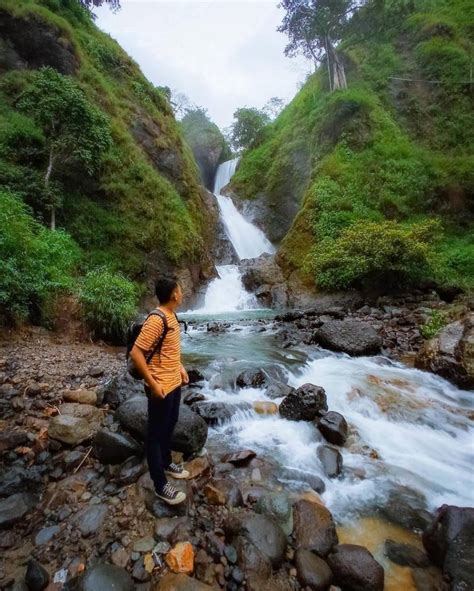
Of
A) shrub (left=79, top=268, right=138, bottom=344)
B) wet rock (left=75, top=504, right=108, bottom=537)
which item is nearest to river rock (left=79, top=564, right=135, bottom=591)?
wet rock (left=75, top=504, right=108, bottom=537)

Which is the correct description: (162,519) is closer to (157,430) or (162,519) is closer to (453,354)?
(157,430)

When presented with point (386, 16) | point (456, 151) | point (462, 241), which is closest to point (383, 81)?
point (386, 16)

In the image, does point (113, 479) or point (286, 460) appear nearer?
point (113, 479)

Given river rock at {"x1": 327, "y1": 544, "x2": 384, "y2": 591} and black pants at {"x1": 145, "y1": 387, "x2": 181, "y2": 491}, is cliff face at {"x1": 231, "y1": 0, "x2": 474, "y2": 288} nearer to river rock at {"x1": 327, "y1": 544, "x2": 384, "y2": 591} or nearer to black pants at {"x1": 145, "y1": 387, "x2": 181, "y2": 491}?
river rock at {"x1": 327, "y1": 544, "x2": 384, "y2": 591}

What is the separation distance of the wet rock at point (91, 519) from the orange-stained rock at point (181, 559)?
732mm

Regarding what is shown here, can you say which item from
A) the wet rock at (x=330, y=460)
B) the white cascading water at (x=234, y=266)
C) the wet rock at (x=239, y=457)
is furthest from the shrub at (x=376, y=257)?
the wet rock at (x=239, y=457)

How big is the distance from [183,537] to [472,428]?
4.88 meters

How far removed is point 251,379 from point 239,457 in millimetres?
2335

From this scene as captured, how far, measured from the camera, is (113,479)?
3.44 meters

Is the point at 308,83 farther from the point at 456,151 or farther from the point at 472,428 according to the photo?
the point at 472,428

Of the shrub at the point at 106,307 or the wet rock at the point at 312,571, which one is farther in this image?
the shrub at the point at 106,307

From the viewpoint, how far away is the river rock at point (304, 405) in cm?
513

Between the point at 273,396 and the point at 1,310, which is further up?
the point at 1,310

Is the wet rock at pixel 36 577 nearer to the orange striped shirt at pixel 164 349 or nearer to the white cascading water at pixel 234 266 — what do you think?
the orange striped shirt at pixel 164 349
